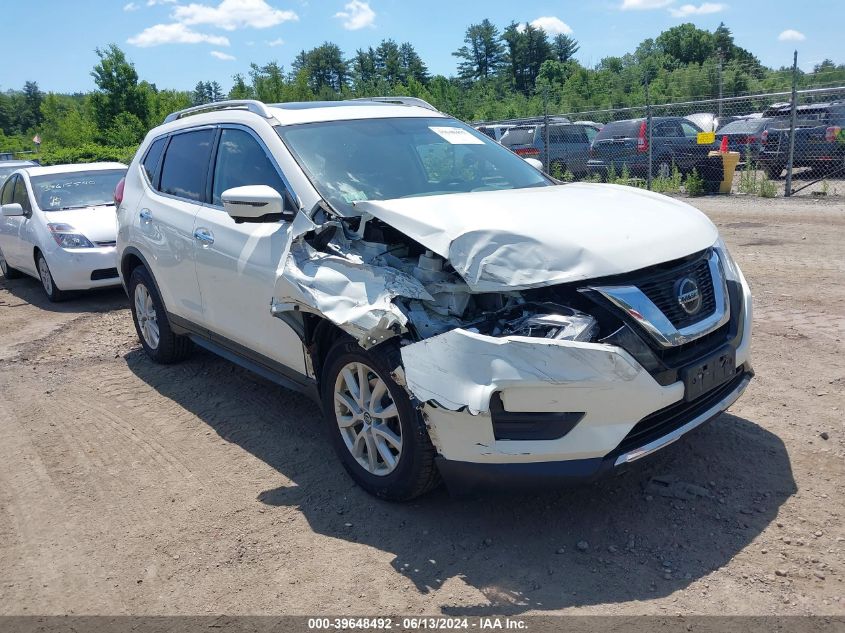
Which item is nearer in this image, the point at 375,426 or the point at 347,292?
the point at 347,292

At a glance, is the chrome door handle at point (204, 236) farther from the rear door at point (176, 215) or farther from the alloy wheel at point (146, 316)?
the alloy wheel at point (146, 316)

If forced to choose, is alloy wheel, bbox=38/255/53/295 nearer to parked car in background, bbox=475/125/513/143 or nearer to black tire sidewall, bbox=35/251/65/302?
black tire sidewall, bbox=35/251/65/302

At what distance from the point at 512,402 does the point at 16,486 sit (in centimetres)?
305

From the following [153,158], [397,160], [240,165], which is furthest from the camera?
[153,158]

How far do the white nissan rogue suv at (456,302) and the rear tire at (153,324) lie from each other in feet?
4.07

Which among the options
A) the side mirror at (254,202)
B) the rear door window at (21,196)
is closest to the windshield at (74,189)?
the rear door window at (21,196)

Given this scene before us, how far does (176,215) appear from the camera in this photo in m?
5.16


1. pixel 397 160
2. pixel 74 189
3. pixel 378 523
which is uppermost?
pixel 397 160

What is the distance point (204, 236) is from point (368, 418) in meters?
1.89

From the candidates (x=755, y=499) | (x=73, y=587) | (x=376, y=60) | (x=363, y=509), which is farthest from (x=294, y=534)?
(x=376, y=60)

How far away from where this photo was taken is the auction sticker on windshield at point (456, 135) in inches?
193

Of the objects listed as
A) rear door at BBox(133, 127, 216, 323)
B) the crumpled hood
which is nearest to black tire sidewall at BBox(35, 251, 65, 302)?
rear door at BBox(133, 127, 216, 323)

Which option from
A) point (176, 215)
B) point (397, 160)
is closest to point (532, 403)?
point (397, 160)

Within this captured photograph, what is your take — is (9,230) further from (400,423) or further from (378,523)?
(400,423)
